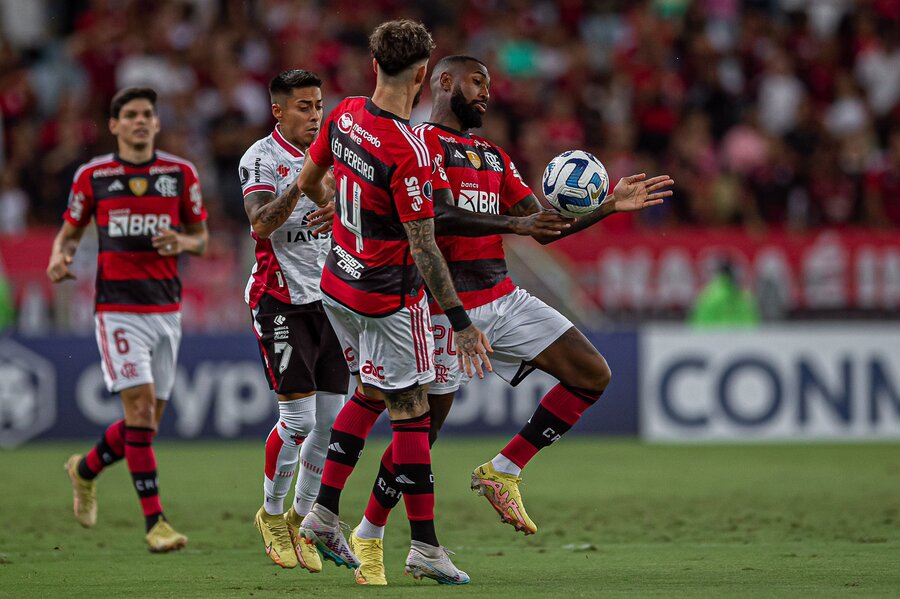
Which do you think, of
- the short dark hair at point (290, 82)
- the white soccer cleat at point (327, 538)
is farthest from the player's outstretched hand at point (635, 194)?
the white soccer cleat at point (327, 538)

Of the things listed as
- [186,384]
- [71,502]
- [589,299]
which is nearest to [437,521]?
[71,502]

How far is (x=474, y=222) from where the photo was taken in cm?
756

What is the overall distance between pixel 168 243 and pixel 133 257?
28 centimetres

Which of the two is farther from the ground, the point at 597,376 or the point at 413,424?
the point at 597,376

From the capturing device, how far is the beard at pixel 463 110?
808 centimetres

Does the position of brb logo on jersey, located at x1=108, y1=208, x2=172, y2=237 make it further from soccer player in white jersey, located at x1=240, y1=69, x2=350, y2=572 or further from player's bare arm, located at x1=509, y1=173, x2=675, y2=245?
player's bare arm, located at x1=509, y1=173, x2=675, y2=245

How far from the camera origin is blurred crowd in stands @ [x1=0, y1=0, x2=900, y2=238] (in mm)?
19062

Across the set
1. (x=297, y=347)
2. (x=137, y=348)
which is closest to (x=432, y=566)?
(x=297, y=347)

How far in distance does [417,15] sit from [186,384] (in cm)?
818

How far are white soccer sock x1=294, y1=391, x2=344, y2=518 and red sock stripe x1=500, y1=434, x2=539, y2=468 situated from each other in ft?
3.50

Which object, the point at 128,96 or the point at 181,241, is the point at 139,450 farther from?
the point at 128,96

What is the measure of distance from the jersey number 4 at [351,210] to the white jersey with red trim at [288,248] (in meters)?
1.01

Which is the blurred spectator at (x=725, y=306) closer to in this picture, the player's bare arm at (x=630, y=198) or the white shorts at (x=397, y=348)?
the player's bare arm at (x=630, y=198)

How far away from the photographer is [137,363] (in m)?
9.40
